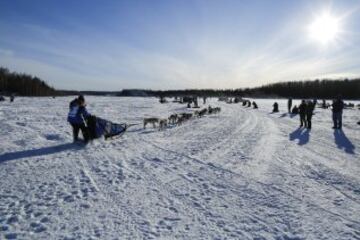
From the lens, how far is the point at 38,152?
8.92 meters

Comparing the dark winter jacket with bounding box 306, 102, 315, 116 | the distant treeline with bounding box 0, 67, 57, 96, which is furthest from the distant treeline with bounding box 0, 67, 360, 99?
the dark winter jacket with bounding box 306, 102, 315, 116

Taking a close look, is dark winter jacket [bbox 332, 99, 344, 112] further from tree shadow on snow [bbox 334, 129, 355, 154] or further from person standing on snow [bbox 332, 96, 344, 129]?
tree shadow on snow [bbox 334, 129, 355, 154]

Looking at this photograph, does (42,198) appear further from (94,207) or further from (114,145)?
(114,145)

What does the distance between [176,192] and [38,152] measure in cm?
504

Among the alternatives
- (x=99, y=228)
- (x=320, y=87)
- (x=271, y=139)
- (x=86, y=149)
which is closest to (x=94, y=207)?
(x=99, y=228)

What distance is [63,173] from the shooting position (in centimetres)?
680

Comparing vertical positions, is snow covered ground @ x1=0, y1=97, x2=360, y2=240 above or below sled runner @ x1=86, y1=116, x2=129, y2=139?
below

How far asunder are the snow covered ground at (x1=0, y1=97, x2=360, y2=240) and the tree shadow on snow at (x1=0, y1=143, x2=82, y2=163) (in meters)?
0.03

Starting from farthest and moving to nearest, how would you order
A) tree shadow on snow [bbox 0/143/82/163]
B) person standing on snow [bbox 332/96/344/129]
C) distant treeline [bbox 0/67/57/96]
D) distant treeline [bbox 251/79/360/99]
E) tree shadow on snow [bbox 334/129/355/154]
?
distant treeline [bbox 251/79/360/99] < distant treeline [bbox 0/67/57/96] < person standing on snow [bbox 332/96/344/129] < tree shadow on snow [bbox 334/129/355/154] < tree shadow on snow [bbox 0/143/82/163]

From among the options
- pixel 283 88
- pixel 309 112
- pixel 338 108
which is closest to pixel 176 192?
pixel 309 112

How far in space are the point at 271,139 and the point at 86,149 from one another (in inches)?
276

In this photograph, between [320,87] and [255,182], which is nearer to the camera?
[255,182]

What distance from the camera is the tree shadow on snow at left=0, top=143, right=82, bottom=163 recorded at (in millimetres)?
8163

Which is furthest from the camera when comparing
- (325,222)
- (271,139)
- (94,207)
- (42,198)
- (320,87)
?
(320,87)
